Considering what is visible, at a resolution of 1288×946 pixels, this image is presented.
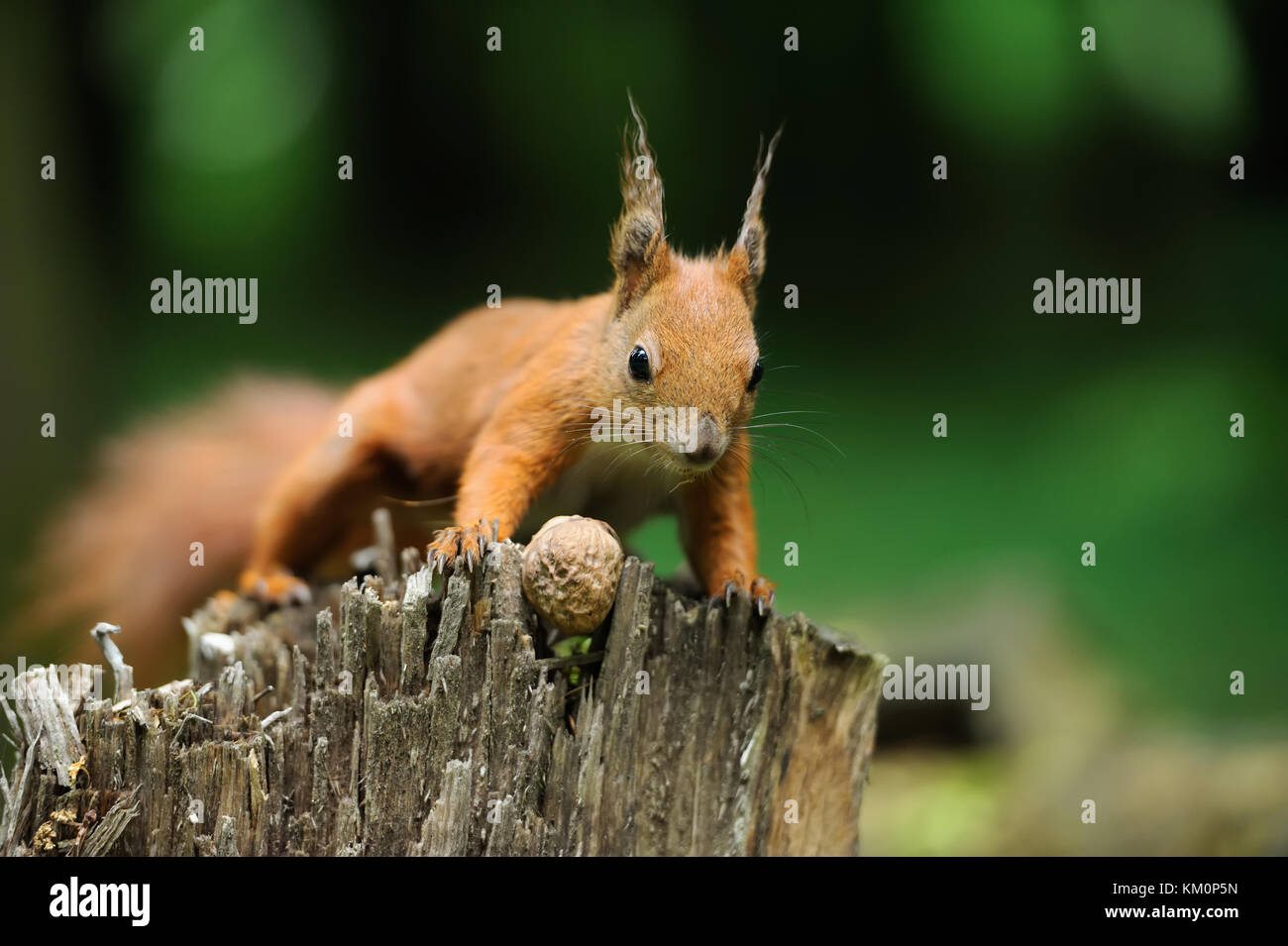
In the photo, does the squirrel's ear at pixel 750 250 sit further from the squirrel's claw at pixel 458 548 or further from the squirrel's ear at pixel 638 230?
the squirrel's claw at pixel 458 548

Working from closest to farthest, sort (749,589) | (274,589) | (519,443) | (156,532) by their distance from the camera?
(749,589) < (519,443) < (274,589) < (156,532)

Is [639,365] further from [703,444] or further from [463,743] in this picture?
[463,743]

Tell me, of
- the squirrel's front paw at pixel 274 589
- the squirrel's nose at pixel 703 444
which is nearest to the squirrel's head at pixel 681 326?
the squirrel's nose at pixel 703 444

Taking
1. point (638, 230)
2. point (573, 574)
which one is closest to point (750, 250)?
point (638, 230)

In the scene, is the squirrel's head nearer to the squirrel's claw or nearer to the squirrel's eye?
the squirrel's eye

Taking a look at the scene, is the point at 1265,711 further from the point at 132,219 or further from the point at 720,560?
the point at 132,219

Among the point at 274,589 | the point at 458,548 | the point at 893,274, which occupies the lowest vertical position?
the point at 274,589
